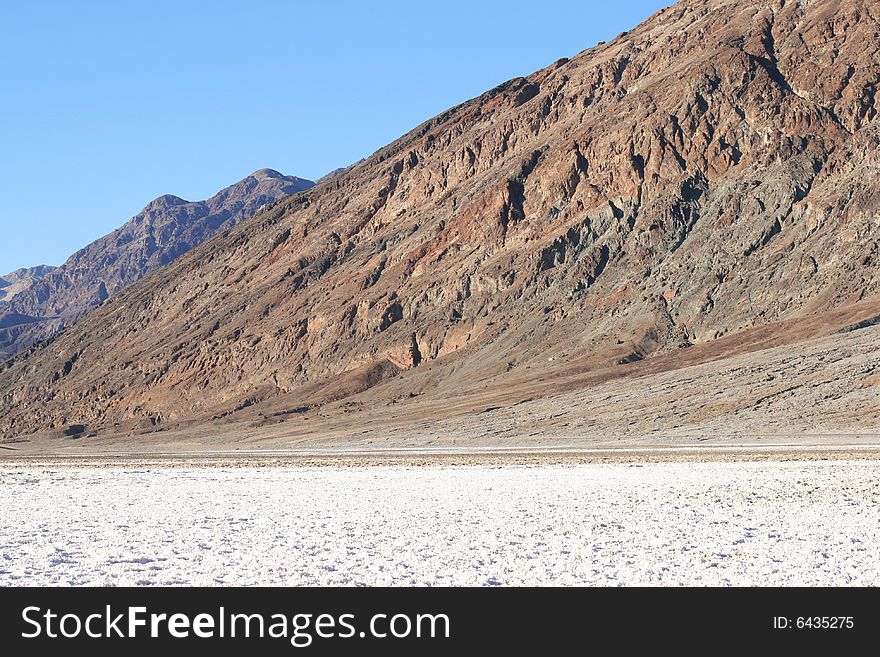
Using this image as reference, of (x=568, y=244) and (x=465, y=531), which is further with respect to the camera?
(x=568, y=244)

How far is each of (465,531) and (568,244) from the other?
75.8 m

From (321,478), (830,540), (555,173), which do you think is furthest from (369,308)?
(830,540)

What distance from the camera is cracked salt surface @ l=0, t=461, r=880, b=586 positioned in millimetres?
10523

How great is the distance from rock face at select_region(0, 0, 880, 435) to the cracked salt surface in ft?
160

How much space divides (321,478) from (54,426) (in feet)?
278

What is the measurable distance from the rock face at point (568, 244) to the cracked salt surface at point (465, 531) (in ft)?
160

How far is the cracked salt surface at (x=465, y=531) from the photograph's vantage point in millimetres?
10523

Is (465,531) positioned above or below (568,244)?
below

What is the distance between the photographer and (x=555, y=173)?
93.2m

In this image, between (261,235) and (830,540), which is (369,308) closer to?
(261,235)

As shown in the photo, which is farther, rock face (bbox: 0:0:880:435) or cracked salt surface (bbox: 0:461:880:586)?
rock face (bbox: 0:0:880:435)

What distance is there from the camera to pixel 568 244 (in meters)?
88.1

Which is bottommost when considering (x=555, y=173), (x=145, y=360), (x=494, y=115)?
(x=145, y=360)
